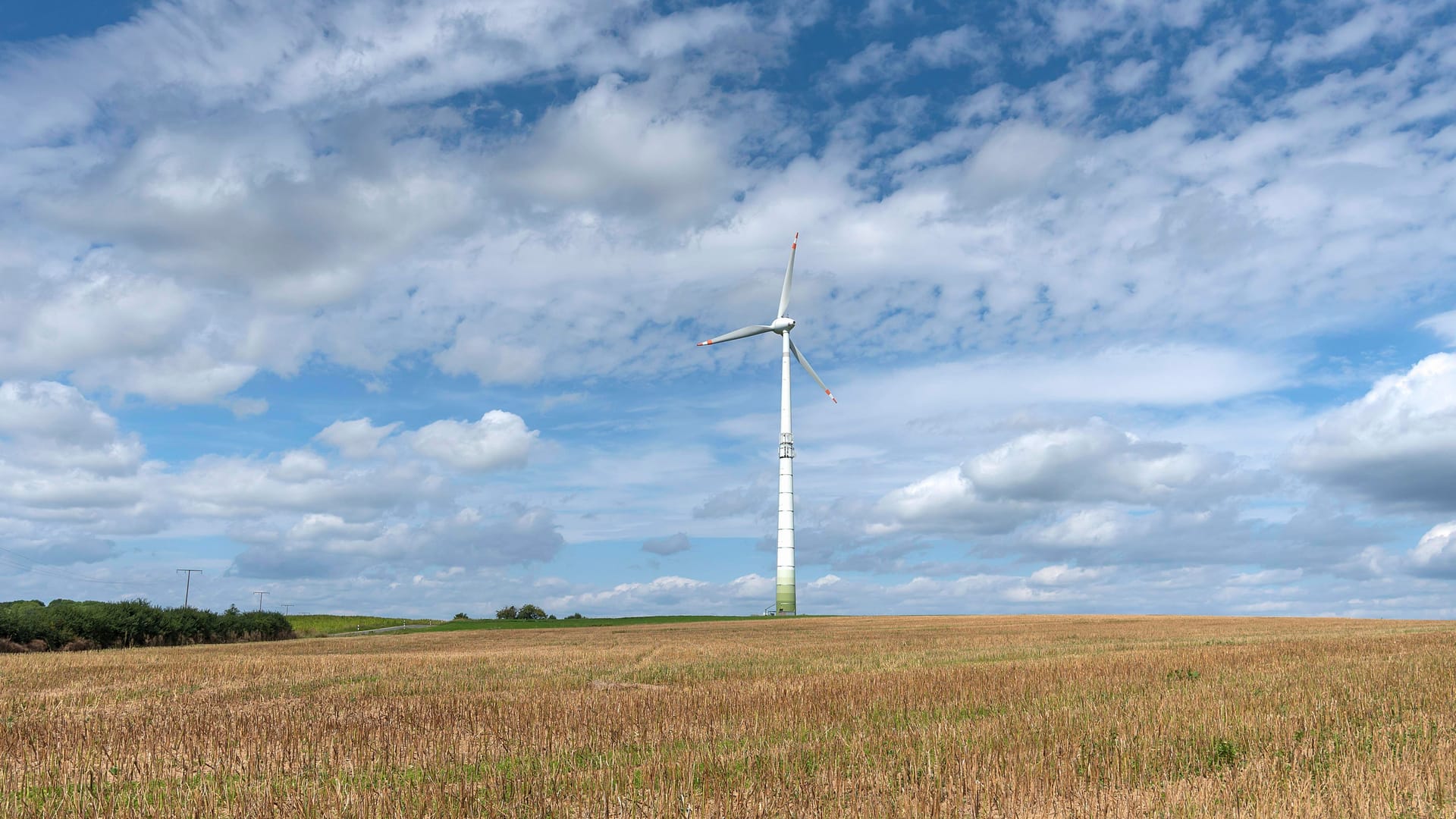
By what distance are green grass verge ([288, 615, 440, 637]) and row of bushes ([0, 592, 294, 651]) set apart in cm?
2595

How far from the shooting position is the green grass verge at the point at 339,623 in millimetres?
118488

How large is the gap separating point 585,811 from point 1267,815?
22.1ft

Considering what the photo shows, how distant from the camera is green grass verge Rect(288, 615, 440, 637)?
118488mm

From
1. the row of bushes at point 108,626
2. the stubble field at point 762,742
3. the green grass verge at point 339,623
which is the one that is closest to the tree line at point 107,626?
the row of bushes at point 108,626

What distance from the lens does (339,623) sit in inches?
5118

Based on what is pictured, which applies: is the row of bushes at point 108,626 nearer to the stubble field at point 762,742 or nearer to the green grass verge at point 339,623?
the green grass verge at point 339,623

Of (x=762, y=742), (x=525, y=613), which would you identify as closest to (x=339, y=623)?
(x=525, y=613)

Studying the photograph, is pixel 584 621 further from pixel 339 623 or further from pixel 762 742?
pixel 762 742

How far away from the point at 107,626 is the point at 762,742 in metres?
72.8

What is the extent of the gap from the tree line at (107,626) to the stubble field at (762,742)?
42.4 meters

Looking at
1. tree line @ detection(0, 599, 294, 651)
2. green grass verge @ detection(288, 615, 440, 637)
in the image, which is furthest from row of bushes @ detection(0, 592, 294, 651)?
green grass verge @ detection(288, 615, 440, 637)

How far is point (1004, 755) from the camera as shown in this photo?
1233 centimetres

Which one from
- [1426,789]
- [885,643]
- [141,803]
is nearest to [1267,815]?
[1426,789]

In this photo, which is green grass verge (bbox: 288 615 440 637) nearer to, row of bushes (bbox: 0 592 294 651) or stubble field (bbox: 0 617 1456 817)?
row of bushes (bbox: 0 592 294 651)
